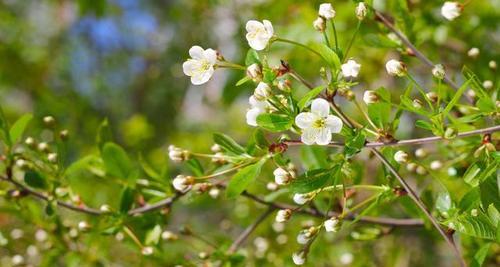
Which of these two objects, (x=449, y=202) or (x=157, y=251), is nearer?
(x=449, y=202)

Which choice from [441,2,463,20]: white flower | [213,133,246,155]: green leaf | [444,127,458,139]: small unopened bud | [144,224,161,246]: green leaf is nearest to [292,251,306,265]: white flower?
[213,133,246,155]: green leaf

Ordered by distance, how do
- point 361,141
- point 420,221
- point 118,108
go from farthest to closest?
point 118,108, point 420,221, point 361,141

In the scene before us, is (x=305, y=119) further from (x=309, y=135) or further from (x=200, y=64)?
(x=200, y=64)

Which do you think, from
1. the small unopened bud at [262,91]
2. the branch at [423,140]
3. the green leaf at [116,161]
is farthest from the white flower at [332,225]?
the green leaf at [116,161]

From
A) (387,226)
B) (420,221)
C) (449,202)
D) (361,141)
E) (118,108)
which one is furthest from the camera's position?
(118,108)

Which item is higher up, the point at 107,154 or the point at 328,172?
the point at 328,172

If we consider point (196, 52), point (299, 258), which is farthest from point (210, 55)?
point (299, 258)

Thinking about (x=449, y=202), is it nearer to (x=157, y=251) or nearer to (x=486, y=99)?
(x=486, y=99)

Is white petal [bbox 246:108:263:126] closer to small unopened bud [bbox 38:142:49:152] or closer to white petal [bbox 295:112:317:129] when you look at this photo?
white petal [bbox 295:112:317:129]

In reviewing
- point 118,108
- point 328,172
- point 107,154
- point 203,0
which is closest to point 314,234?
point 328,172
